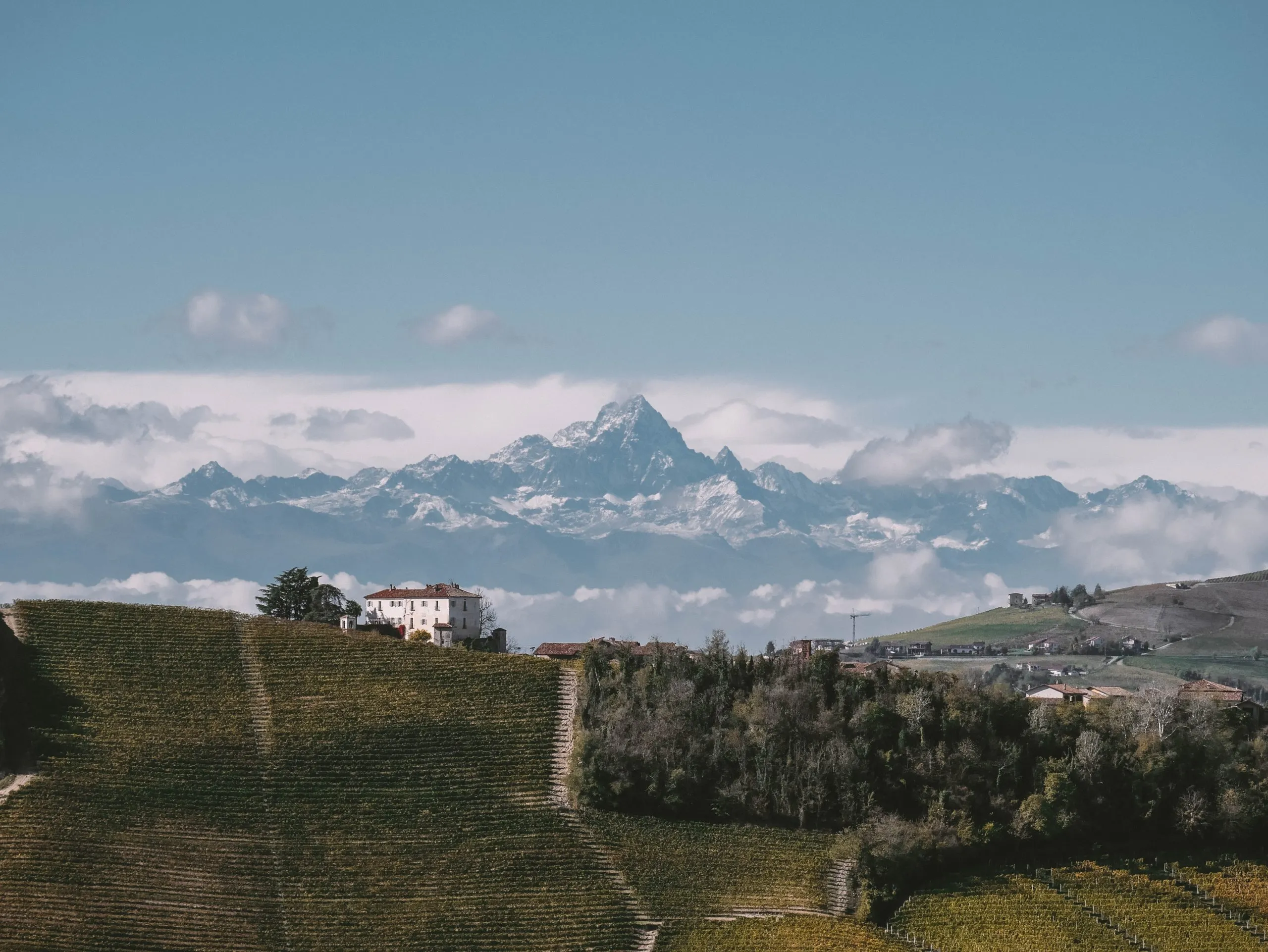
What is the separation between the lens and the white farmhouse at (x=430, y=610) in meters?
160

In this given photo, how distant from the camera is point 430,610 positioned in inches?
6398

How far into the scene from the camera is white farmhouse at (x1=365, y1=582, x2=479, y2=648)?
160 meters

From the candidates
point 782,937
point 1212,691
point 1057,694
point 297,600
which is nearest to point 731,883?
point 782,937

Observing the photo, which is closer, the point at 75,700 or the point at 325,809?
the point at 325,809

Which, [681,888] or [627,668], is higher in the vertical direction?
[627,668]

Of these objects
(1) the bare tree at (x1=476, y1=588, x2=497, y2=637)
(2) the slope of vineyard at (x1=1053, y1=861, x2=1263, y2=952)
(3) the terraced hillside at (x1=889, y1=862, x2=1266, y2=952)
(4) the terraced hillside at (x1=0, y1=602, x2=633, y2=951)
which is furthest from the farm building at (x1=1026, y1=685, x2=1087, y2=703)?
(1) the bare tree at (x1=476, y1=588, x2=497, y2=637)

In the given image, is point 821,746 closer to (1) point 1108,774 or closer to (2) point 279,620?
(1) point 1108,774

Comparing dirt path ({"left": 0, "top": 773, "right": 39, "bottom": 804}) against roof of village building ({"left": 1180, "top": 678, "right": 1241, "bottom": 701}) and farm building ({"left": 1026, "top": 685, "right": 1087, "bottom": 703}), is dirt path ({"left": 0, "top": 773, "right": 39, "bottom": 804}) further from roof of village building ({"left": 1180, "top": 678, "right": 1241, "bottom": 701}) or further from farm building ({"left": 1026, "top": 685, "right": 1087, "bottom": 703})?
roof of village building ({"left": 1180, "top": 678, "right": 1241, "bottom": 701})

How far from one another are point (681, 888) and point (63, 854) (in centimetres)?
3721

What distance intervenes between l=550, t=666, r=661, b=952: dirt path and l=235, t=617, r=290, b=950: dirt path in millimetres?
18492

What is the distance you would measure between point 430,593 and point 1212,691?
244ft

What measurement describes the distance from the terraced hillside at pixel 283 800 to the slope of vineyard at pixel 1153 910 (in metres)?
29.4

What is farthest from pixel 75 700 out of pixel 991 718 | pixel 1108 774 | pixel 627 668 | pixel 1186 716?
pixel 1186 716

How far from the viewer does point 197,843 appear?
10062 cm
